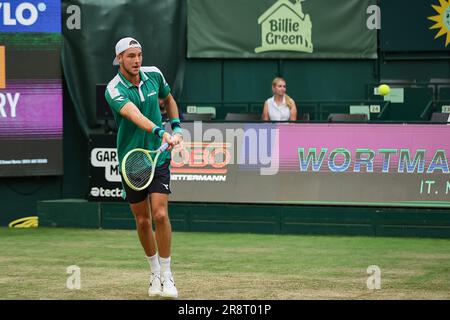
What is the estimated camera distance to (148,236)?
8773 mm

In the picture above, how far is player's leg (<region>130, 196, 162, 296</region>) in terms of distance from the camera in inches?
340

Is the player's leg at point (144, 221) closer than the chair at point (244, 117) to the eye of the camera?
Yes

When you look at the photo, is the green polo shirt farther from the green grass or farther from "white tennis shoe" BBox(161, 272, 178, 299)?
the green grass

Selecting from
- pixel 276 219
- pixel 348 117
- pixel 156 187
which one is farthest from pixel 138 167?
pixel 348 117


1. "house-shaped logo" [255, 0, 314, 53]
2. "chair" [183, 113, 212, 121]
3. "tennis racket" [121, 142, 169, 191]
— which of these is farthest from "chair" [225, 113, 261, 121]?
"tennis racket" [121, 142, 169, 191]

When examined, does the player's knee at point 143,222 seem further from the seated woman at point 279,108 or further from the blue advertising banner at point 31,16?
the blue advertising banner at point 31,16

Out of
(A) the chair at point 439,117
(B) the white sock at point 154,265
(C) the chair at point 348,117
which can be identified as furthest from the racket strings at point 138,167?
(A) the chair at point 439,117

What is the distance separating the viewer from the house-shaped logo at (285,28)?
17125mm

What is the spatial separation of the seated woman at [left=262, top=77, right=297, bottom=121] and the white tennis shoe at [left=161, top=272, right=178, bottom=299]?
664cm

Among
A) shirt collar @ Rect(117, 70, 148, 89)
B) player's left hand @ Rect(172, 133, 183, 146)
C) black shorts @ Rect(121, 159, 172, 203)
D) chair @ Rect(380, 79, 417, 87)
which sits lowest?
black shorts @ Rect(121, 159, 172, 203)

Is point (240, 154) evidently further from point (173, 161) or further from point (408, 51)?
point (408, 51)

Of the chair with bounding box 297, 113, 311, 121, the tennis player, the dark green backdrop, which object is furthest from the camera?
the dark green backdrop

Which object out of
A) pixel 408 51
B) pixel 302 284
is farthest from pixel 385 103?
pixel 302 284

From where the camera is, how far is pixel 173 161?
48.1ft
